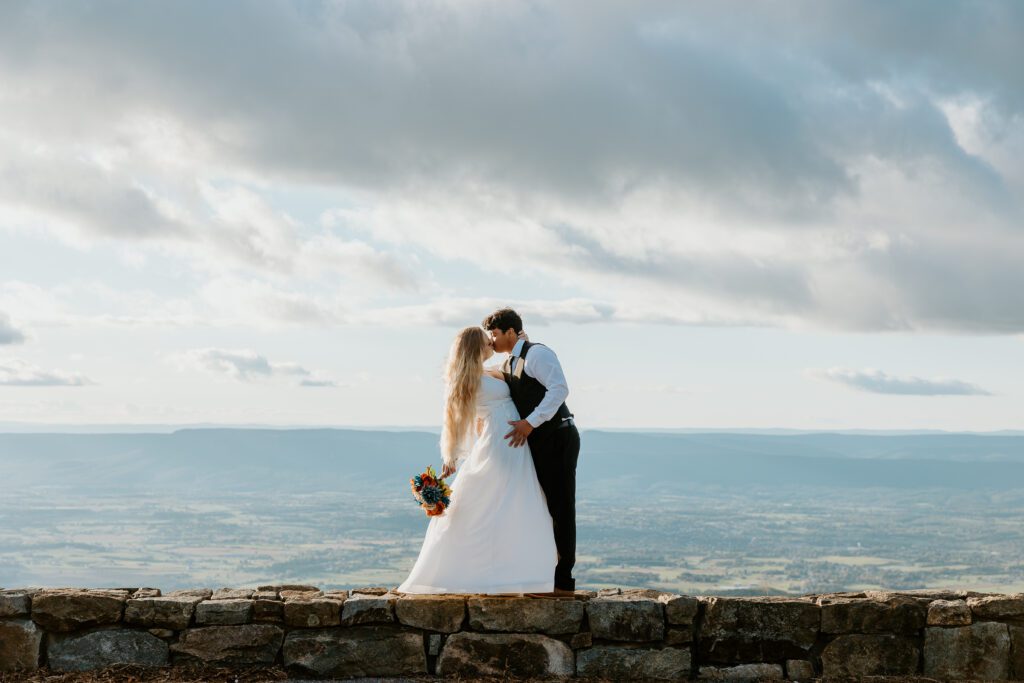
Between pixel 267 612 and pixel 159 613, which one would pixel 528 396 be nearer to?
pixel 267 612

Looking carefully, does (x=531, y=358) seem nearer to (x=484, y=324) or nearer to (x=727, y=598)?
(x=484, y=324)

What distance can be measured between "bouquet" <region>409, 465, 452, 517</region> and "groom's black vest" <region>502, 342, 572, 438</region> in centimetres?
80

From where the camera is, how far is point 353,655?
748 cm

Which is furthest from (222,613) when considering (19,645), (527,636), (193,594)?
(527,636)

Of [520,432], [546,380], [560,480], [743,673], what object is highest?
[546,380]

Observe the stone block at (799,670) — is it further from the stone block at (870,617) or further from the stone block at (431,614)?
the stone block at (431,614)

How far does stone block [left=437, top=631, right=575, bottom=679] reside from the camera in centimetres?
745

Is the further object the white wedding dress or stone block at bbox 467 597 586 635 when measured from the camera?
the white wedding dress

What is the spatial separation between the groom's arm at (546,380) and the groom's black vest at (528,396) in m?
0.07

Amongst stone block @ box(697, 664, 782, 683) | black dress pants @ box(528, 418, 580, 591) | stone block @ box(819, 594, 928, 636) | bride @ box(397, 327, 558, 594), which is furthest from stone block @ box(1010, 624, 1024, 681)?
bride @ box(397, 327, 558, 594)

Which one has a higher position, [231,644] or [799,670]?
[231,644]

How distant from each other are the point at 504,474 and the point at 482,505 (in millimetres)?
287

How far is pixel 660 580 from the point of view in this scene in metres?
135

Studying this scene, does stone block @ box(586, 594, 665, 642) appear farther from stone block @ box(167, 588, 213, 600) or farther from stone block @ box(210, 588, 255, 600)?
stone block @ box(167, 588, 213, 600)
